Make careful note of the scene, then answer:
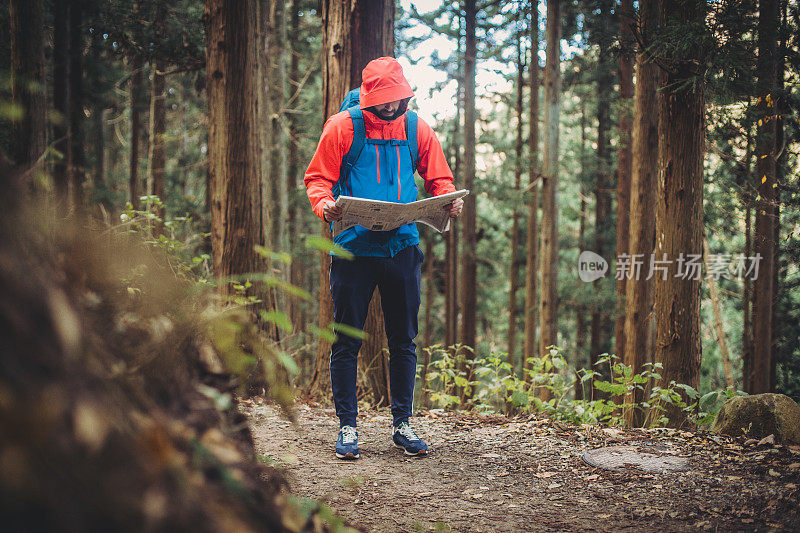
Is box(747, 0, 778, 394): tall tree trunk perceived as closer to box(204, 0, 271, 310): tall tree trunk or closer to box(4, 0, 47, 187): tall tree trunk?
box(204, 0, 271, 310): tall tree trunk

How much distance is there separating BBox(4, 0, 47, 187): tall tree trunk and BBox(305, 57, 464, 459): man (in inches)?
183

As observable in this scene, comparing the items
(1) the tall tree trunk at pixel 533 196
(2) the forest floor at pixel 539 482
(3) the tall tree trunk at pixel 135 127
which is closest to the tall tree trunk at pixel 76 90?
(3) the tall tree trunk at pixel 135 127

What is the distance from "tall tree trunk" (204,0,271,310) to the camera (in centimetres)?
615

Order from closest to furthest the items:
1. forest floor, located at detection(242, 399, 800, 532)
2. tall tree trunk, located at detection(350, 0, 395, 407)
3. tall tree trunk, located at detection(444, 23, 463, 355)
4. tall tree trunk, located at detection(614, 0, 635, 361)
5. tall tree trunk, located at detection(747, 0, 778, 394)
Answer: forest floor, located at detection(242, 399, 800, 532) < tall tree trunk, located at detection(350, 0, 395, 407) < tall tree trunk, located at detection(747, 0, 778, 394) < tall tree trunk, located at detection(614, 0, 635, 361) < tall tree trunk, located at detection(444, 23, 463, 355)

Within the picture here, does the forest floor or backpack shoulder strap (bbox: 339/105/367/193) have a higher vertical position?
backpack shoulder strap (bbox: 339/105/367/193)

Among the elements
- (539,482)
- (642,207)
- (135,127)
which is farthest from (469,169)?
(539,482)

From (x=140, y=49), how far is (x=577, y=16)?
13.6 metres

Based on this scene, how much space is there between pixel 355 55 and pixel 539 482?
4.44m

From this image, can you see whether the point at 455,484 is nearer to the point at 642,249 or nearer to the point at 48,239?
the point at 48,239

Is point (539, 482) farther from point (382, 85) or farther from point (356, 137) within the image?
point (382, 85)

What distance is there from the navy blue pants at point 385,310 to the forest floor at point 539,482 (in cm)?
44

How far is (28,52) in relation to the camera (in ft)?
A: 21.7
